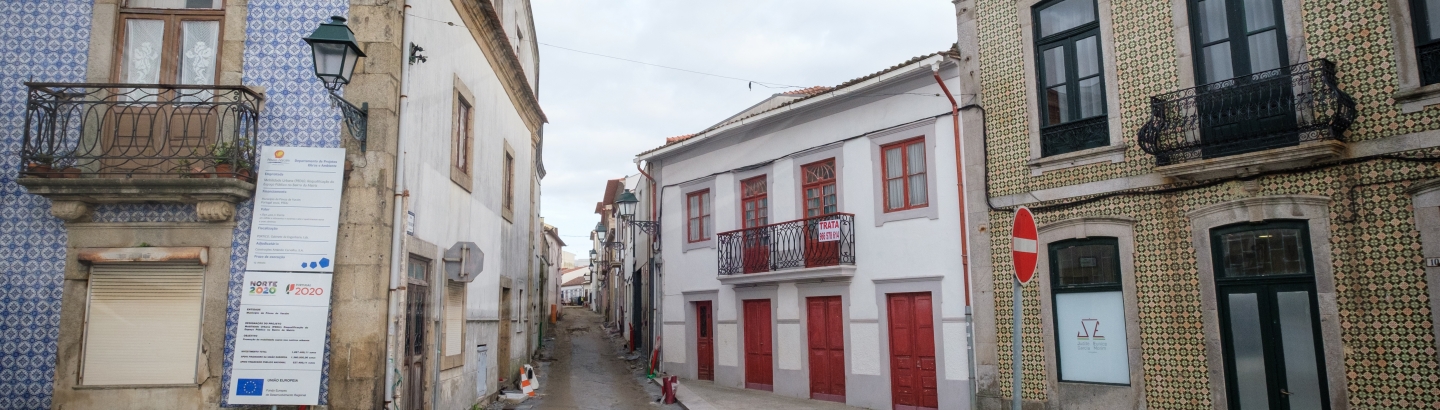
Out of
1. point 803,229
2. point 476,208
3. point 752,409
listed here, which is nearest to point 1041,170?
point 803,229

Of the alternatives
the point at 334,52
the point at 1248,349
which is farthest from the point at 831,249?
the point at 334,52

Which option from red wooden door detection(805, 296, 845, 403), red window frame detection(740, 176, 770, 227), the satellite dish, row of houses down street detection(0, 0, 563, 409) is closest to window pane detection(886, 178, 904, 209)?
red wooden door detection(805, 296, 845, 403)

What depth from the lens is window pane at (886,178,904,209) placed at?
12.6 meters

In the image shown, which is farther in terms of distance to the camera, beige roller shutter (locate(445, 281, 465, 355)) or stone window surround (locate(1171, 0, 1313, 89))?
beige roller shutter (locate(445, 281, 465, 355))

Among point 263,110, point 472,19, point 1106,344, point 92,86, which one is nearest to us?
point 92,86

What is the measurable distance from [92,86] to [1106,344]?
10.0 metres

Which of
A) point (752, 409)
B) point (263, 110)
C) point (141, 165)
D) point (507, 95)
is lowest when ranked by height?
point (752, 409)

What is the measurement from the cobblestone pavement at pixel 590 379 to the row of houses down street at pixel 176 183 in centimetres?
534

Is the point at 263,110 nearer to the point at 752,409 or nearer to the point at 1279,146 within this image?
the point at 752,409

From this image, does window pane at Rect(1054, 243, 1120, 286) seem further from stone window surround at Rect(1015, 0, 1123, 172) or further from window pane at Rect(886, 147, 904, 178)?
window pane at Rect(886, 147, 904, 178)

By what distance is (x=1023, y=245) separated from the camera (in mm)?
5699

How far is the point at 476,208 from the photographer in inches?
460

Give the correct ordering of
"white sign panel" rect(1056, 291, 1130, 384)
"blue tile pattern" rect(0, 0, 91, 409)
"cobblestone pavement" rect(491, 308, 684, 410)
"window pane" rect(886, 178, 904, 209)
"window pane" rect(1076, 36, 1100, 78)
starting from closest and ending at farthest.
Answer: "blue tile pattern" rect(0, 0, 91, 409) → "white sign panel" rect(1056, 291, 1130, 384) → "window pane" rect(1076, 36, 1100, 78) → "window pane" rect(886, 178, 904, 209) → "cobblestone pavement" rect(491, 308, 684, 410)

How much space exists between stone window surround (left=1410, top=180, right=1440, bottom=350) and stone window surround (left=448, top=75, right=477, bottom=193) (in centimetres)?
941
